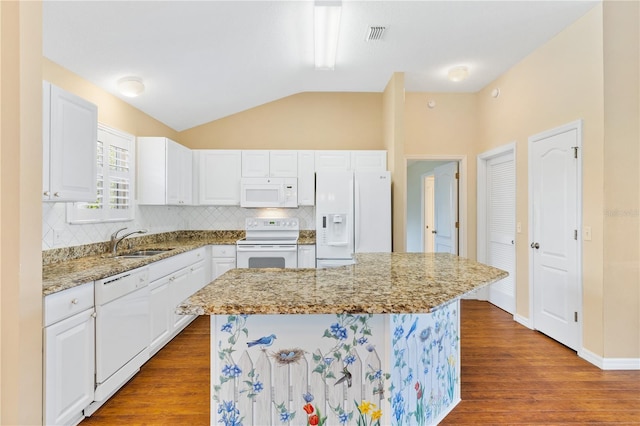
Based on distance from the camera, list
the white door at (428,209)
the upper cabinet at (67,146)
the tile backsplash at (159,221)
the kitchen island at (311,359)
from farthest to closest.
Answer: the white door at (428,209) < the tile backsplash at (159,221) < the upper cabinet at (67,146) < the kitchen island at (311,359)

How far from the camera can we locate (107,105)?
3191 mm

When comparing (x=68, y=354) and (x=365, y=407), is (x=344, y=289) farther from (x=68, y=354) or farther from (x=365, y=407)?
(x=68, y=354)

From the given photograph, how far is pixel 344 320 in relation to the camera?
→ 1.49 meters

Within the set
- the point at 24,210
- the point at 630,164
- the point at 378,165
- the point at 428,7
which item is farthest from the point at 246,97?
the point at 630,164

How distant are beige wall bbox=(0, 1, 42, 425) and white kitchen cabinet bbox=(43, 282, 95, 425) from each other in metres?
0.59

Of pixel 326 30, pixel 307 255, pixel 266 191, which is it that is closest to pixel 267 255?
pixel 307 255

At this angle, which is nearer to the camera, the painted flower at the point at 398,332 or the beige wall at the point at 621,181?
the painted flower at the point at 398,332

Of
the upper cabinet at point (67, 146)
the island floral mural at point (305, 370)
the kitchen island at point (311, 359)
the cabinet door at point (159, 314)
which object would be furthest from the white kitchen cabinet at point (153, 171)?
the island floral mural at point (305, 370)

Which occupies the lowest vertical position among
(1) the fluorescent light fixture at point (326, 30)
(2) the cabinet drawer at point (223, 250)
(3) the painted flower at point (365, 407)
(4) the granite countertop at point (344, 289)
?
(3) the painted flower at point (365, 407)

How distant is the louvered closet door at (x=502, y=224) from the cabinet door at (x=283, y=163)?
260 cm

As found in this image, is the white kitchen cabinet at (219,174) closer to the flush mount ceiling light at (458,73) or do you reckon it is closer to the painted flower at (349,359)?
the flush mount ceiling light at (458,73)

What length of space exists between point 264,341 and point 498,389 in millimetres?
1897

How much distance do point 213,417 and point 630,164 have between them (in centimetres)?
341

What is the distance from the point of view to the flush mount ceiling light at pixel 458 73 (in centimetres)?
392
